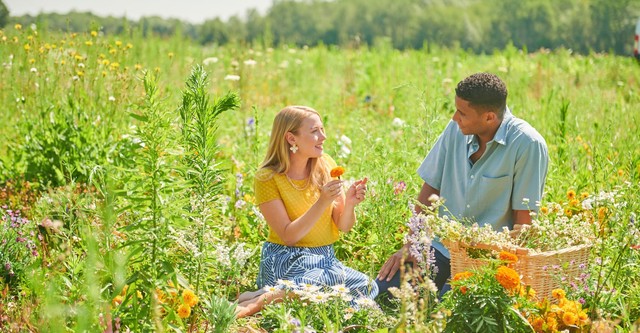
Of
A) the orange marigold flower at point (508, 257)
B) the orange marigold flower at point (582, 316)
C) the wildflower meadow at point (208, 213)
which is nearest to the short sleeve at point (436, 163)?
the wildflower meadow at point (208, 213)

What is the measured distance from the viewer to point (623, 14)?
25.5m

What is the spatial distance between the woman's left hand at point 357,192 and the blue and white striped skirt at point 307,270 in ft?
1.01

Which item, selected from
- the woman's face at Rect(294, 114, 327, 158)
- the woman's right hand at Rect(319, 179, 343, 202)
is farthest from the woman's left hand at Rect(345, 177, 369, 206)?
the woman's face at Rect(294, 114, 327, 158)

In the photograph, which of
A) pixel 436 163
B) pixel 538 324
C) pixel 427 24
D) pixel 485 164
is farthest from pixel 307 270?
pixel 427 24

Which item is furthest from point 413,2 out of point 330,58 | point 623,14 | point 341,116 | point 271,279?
point 271,279

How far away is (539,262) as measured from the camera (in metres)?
2.65

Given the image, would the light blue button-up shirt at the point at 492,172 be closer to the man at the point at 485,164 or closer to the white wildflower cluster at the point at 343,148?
the man at the point at 485,164

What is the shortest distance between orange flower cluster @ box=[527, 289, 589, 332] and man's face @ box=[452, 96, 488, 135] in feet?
2.72

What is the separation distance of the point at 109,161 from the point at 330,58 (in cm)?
642

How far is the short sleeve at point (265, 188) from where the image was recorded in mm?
3225

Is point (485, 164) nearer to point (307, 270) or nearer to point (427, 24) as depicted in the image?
point (307, 270)

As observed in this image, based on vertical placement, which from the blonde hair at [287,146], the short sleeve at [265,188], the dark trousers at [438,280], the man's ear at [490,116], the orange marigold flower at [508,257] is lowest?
the dark trousers at [438,280]

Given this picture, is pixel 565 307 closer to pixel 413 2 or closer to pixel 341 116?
pixel 341 116

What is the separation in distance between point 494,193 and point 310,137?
2.80 ft
